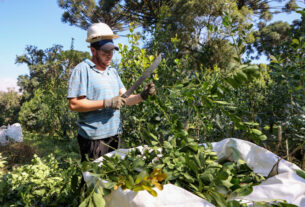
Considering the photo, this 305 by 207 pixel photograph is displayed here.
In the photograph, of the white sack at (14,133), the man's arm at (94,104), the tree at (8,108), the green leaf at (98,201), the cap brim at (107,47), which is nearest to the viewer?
the green leaf at (98,201)

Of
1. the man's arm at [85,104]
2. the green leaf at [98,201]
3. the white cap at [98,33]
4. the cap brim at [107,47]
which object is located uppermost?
the white cap at [98,33]

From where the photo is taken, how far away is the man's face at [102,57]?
75.4 inches

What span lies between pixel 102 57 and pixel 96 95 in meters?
0.33

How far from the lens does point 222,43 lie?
14273mm

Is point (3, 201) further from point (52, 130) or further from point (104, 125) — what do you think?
point (52, 130)

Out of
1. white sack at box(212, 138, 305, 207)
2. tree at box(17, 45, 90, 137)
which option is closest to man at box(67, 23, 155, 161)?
white sack at box(212, 138, 305, 207)

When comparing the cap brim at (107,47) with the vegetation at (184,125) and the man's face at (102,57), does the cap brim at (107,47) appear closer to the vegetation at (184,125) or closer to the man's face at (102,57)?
the man's face at (102,57)

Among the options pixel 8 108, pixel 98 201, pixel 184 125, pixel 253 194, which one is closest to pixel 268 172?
pixel 253 194

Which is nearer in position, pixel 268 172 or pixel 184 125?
pixel 268 172

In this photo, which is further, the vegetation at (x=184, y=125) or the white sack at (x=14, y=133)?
the white sack at (x=14, y=133)

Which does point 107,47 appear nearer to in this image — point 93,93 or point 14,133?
point 93,93

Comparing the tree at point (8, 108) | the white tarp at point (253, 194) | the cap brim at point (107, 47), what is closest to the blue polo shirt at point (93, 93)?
the cap brim at point (107, 47)

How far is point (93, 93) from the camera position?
1.92 meters

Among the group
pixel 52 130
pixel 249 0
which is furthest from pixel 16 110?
pixel 249 0
